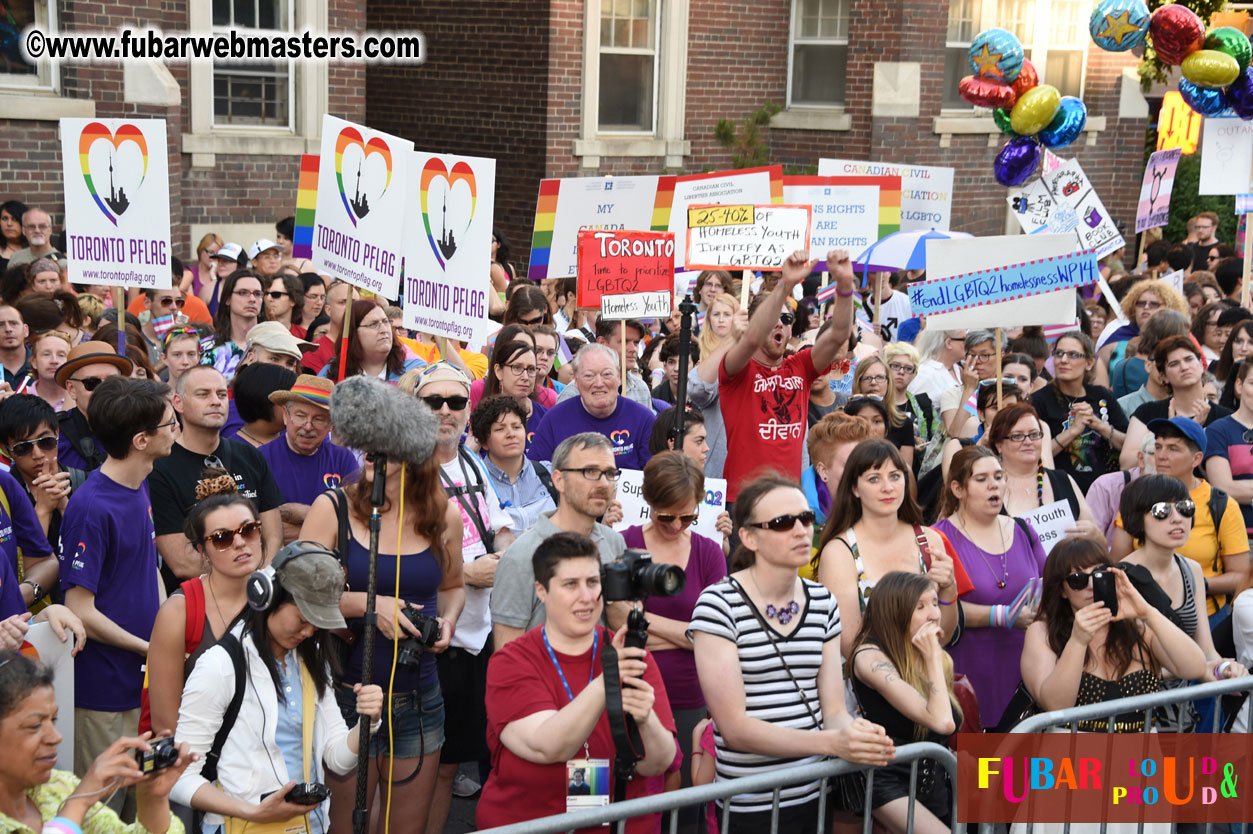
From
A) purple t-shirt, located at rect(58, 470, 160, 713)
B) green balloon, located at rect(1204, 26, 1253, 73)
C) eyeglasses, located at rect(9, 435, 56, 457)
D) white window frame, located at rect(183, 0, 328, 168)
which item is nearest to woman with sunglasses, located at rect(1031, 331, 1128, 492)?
purple t-shirt, located at rect(58, 470, 160, 713)

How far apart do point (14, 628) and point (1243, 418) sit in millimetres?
5781

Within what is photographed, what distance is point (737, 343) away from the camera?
6504mm

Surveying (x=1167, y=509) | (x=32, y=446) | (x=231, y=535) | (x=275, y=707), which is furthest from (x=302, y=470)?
(x=1167, y=509)

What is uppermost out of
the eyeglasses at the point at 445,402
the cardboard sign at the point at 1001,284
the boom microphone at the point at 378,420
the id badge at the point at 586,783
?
the cardboard sign at the point at 1001,284

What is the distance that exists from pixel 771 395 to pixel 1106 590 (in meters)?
2.26

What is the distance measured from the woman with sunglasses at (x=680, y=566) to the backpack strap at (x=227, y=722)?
1.56 m

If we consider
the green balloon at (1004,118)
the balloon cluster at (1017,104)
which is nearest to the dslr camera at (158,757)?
the balloon cluster at (1017,104)

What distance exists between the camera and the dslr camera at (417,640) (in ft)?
14.3

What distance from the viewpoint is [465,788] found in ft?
20.2

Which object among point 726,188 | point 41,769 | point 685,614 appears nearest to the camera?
point 41,769

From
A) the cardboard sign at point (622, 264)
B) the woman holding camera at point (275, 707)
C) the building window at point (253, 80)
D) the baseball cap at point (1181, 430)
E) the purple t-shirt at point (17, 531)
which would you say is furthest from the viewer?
the building window at point (253, 80)

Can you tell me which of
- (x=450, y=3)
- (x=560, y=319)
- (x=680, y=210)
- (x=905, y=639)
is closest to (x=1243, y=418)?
(x=905, y=639)

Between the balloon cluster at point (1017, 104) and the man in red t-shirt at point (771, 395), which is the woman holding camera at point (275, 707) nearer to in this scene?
the man in red t-shirt at point (771, 395)

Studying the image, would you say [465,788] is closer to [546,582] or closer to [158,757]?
[546,582]
